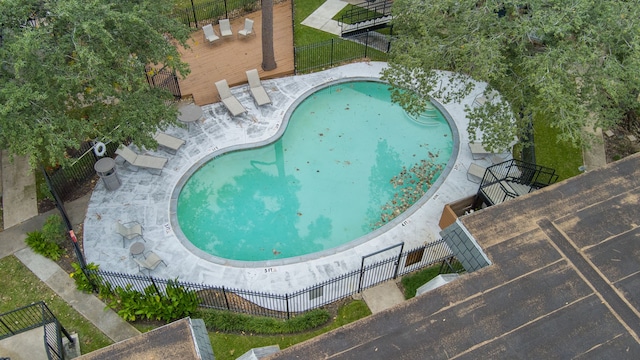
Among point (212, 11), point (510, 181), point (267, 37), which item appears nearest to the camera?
point (510, 181)

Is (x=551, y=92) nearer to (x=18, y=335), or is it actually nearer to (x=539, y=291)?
(x=539, y=291)

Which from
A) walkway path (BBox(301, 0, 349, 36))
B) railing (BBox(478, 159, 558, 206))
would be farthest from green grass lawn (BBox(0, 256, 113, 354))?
walkway path (BBox(301, 0, 349, 36))

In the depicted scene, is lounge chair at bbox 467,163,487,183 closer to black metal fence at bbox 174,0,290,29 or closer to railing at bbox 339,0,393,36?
railing at bbox 339,0,393,36

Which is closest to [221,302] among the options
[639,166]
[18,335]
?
[18,335]

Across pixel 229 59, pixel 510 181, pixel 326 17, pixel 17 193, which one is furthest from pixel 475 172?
pixel 17 193

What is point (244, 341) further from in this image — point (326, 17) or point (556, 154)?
point (326, 17)

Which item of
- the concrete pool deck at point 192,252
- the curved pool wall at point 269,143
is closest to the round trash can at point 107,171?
the concrete pool deck at point 192,252
